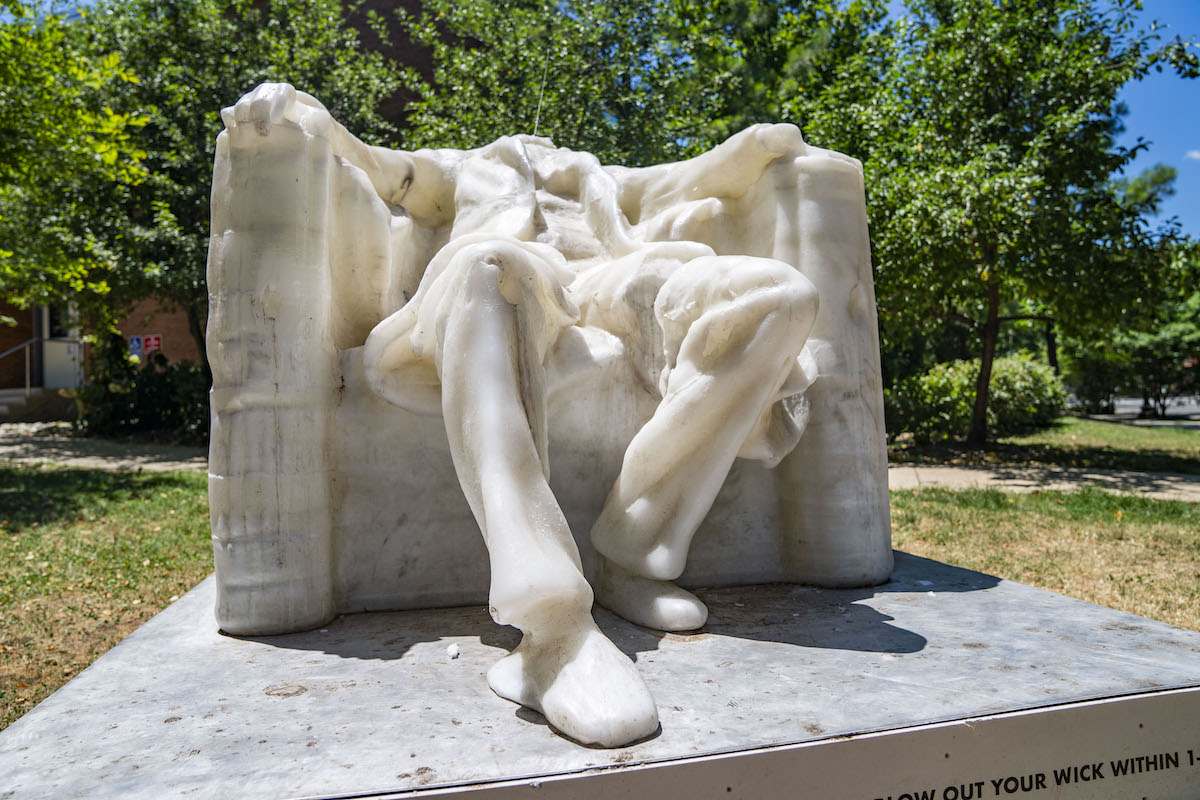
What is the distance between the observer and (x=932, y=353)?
1973 cm

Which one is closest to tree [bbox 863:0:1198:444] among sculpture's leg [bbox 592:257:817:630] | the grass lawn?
the grass lawn

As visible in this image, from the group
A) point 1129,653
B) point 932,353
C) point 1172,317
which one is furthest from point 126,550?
point 1172,317

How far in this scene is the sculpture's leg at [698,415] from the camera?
2.35m

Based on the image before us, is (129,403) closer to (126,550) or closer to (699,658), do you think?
(126,550)

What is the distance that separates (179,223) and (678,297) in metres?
12.2

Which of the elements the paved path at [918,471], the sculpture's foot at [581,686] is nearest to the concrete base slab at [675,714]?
the sculpture's foot at [581,686]

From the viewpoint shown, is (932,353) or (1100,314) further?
(932,353)

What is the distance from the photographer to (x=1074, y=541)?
580 centimetres

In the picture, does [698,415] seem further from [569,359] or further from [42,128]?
[42,128]

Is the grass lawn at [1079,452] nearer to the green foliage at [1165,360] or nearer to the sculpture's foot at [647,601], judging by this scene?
the sculpture's foot at [647,601]

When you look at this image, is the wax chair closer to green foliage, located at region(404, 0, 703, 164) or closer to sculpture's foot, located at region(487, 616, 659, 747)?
sculpture's foot, located at region(487, 616, 659, 747)

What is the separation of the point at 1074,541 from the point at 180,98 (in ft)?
39.2

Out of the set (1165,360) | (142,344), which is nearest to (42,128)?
(142,344)

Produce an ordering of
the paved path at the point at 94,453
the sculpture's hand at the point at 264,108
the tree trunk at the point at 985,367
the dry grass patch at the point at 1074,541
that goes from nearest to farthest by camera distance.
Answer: the sculpture's hand at the point at 264,108, the dry grass patch at the point at 1074,541, the paved path at the point at 94,453, the tree trunk at the point at 985,367
